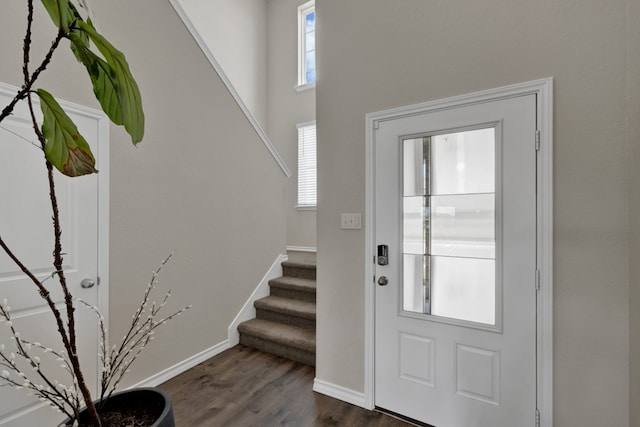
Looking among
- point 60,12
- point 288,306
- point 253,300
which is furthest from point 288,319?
point 60,12

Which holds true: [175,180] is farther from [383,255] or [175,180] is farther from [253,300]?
[383,255]

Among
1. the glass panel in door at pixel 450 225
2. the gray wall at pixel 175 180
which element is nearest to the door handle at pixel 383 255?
the glass panel in door at pixel 450 225

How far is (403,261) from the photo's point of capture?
6.85 ft

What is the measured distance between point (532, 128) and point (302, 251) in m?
3.75

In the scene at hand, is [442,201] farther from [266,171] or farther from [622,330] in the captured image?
[266,171]

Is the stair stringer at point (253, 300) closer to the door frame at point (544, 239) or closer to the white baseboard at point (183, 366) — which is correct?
the white baseboard at point (183, 366)

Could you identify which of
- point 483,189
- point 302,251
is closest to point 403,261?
point 483,189

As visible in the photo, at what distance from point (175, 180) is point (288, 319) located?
1707 mm

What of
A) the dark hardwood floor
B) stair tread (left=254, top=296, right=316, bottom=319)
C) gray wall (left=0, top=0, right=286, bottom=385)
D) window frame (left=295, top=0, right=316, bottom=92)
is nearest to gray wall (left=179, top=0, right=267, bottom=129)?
window frame (left=295, top=0, right=316, bottom=92)

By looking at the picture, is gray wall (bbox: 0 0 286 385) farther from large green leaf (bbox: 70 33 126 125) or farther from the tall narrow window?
the tall narrow window

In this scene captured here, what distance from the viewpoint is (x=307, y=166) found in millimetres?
5090

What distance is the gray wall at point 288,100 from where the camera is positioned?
5121mm

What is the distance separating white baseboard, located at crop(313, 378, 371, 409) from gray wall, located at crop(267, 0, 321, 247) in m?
2.75

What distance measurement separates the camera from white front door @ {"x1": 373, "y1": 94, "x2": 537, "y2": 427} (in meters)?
1.73
